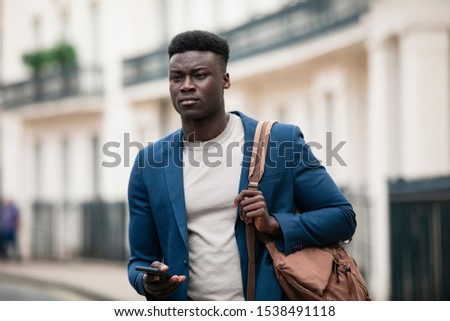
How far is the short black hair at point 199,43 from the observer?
3564mm

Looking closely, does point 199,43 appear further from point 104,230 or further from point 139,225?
point 104,230

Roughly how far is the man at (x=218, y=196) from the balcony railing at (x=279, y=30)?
11.2m

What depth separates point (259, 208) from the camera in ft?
11.2

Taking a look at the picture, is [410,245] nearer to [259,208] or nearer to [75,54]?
[259,208]

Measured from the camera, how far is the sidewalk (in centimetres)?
1364

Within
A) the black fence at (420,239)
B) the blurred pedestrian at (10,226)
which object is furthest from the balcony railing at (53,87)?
the black fence at (420,239)

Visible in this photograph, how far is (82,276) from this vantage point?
57.6 ft

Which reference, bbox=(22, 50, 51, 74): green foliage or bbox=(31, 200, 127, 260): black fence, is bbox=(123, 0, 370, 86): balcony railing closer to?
bbox=(22, 50, 51, 74): green foliage

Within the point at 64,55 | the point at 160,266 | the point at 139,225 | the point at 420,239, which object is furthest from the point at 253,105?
the point at 160,266

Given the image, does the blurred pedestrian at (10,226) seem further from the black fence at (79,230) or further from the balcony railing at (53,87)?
the balcony railing at (53,87)

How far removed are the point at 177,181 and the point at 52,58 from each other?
17.2 m

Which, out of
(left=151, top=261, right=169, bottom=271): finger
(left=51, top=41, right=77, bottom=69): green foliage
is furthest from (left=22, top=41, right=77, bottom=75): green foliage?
(left=151, top=261, right=169, bottom=271): finger

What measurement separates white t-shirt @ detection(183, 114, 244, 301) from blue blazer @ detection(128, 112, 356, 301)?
0.03m
